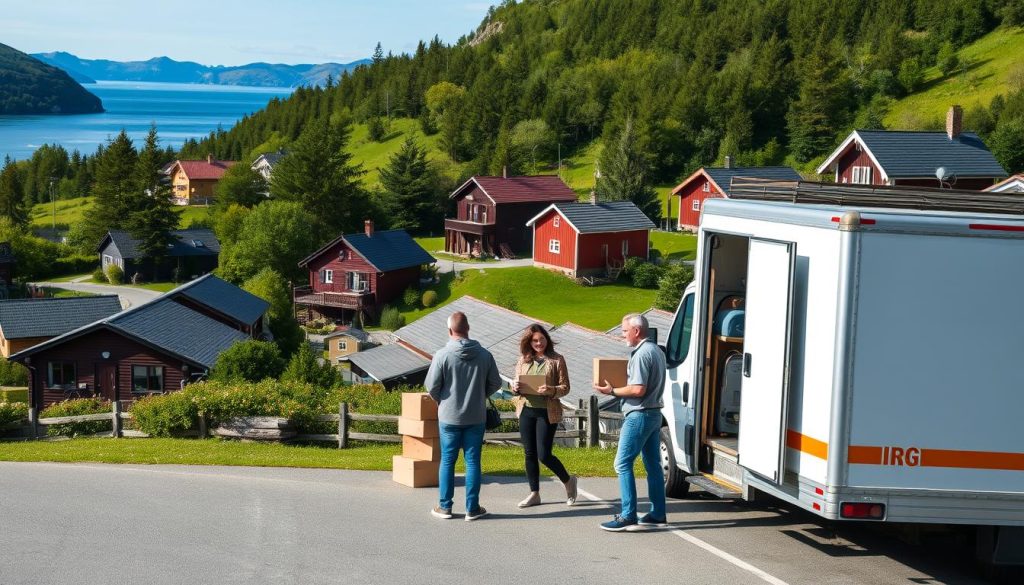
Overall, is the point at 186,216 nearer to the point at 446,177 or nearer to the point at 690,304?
the point at 446,177

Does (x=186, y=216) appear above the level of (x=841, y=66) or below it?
below

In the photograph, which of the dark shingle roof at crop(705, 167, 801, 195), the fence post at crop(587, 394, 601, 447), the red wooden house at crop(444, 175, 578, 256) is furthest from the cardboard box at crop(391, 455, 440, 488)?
the red wooden house at crop(444, 175, 578, 256)

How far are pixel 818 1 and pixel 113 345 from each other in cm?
11775

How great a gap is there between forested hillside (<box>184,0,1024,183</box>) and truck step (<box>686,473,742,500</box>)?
2862 inches

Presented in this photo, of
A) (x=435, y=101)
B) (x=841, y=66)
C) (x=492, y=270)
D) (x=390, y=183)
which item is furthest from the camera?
(x=435, y=101)

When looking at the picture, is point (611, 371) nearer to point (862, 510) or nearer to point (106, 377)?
point (862, 510)

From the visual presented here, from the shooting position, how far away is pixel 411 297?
64875 millimetres

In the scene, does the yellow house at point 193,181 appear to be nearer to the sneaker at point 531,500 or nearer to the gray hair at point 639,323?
the sneaker at point 531,500

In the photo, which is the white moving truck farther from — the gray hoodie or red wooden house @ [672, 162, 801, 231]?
red wooden house @ [672, 162, 801, 231]

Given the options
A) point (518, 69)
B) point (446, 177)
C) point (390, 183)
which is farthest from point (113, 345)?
point (518, 69)

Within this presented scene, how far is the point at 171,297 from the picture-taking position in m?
39.8

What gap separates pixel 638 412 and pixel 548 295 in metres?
52.6

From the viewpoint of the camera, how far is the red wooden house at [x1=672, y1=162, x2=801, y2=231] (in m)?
73.9

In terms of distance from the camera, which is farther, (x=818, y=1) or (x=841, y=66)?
(x=818, y=1)
